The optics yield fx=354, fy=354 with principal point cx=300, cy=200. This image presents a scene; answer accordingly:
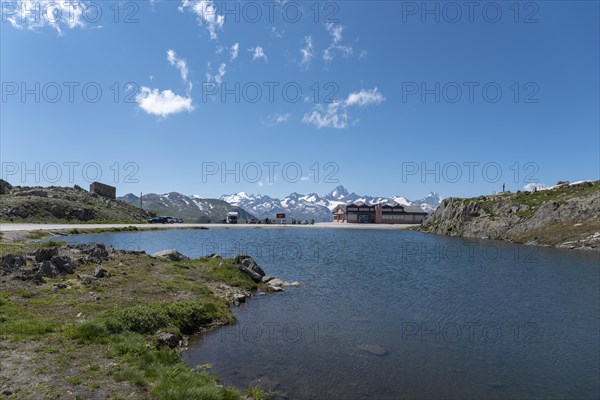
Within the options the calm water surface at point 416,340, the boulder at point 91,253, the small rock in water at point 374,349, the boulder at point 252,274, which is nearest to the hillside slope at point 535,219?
the calm water surface at point 416,340

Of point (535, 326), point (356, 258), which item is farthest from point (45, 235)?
point (535, 326)

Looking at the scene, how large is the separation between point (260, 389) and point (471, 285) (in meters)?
32.5

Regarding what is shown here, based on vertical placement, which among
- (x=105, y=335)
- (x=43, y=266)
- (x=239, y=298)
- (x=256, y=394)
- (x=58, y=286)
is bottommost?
(x=256, y=394)

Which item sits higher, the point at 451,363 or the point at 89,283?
the point at 89,283

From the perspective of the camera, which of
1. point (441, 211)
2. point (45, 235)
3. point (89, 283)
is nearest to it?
point (89, 283)

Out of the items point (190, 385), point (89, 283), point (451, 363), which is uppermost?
point (89, 283)

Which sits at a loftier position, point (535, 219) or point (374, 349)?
point (535, 219)

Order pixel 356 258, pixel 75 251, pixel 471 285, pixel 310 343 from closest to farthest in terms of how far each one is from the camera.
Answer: pixel 310 343 < pixel 75 251 < pixel 471 285 < pixel 356 258

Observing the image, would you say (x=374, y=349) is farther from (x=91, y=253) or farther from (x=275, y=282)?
(x=91, y=253)

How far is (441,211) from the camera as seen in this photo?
527 ft

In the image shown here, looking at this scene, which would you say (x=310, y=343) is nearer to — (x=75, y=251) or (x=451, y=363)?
(x=451, y=363)

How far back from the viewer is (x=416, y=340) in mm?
22938

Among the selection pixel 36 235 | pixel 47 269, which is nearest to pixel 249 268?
pixel 47 269

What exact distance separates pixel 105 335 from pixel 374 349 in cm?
1486
